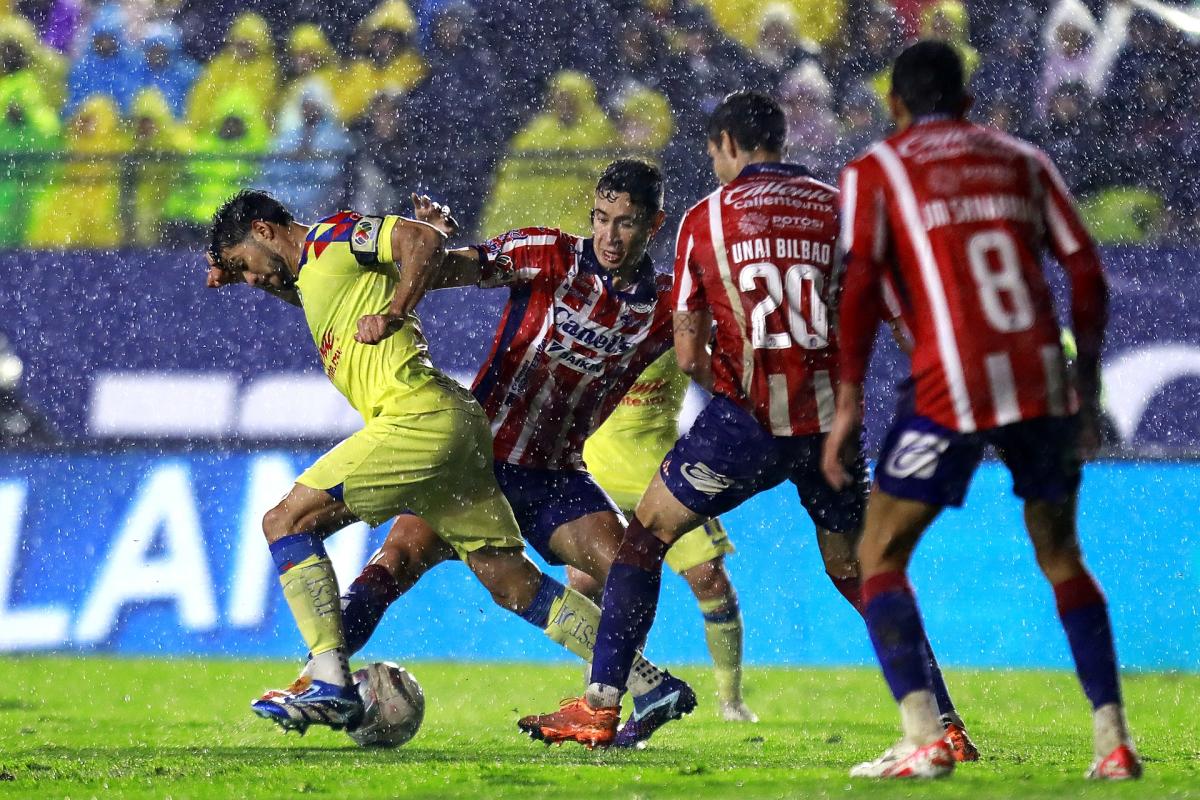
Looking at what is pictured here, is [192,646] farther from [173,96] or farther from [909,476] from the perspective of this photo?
[909,476]

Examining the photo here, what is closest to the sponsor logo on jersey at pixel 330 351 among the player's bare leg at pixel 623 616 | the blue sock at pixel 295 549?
the blue sock at pixel 295 549

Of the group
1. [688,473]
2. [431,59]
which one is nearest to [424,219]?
[688,473]

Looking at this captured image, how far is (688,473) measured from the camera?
5121mm

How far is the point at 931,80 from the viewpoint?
13.8 ft

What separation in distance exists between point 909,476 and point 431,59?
8.01m

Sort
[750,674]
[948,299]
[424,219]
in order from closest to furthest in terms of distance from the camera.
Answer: [948,299] → [424,219] → [750,674]

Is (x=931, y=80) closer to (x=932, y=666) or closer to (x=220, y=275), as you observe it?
(x=932, y=666)

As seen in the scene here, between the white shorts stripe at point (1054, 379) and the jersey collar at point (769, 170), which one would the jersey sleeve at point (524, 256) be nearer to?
the jersey collar at point (769, 170)

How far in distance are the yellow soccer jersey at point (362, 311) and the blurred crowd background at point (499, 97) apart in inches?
193

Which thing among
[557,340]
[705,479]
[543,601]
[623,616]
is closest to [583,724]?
[623,616]

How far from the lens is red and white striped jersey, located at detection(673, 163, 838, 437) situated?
5.05m

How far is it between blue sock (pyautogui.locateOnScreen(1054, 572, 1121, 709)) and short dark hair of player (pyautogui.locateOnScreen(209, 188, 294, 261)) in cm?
286

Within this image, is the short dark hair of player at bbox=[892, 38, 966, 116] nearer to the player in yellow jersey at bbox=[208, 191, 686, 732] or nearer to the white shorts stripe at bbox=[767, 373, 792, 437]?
the white shorts stripe at bbox=[767, 373, 792, 437]

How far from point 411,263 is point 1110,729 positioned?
2523mm
